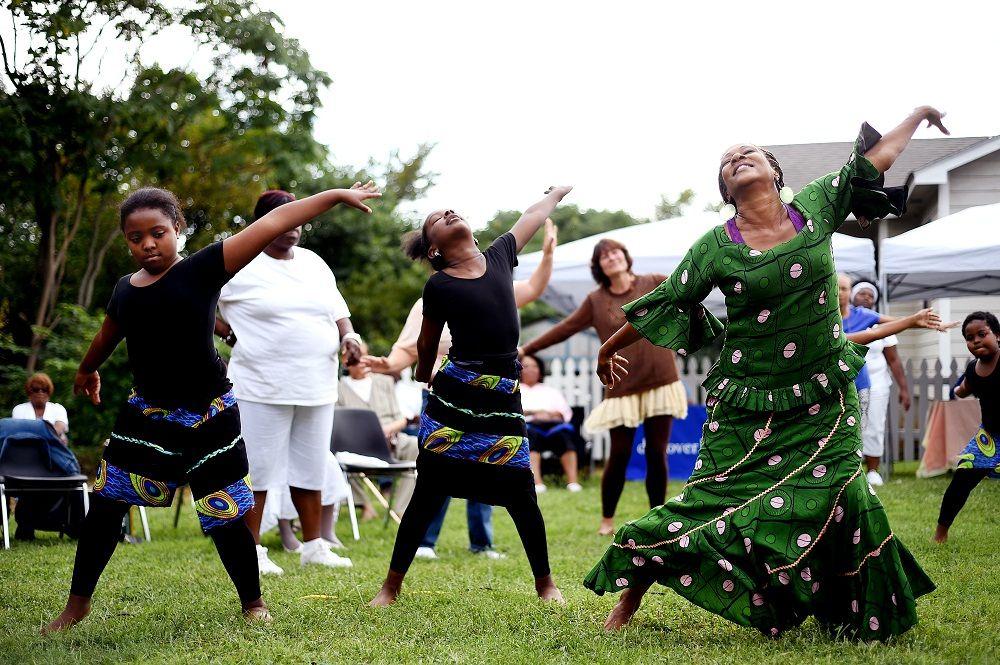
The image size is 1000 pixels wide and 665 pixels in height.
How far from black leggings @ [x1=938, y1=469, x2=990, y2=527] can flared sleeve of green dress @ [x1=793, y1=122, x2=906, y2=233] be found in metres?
3.07

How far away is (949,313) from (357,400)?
8.03 meters

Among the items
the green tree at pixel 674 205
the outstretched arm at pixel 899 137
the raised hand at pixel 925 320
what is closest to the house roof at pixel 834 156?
the outstretched arm at pixel 899 137

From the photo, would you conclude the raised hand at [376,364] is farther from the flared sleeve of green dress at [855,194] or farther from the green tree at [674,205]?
the green tree at [674,205]

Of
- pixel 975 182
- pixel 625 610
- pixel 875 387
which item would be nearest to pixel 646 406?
pixel 625 610

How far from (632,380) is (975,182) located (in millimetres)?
6741

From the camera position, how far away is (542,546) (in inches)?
192

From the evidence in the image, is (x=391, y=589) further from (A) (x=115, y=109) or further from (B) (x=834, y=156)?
(A) (x=115, y=109)

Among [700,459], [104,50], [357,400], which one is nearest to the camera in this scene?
[700,459]

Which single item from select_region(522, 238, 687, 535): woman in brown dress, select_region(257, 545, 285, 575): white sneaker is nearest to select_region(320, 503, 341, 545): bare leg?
select_region(257, 545, 285, 575): white sneaker

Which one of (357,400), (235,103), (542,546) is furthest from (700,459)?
(235,103)

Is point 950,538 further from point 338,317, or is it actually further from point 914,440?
point 914,440

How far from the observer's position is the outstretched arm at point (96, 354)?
15.0 feet

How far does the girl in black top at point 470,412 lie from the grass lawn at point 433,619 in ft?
1.21

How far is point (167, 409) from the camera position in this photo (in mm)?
A: 4309
